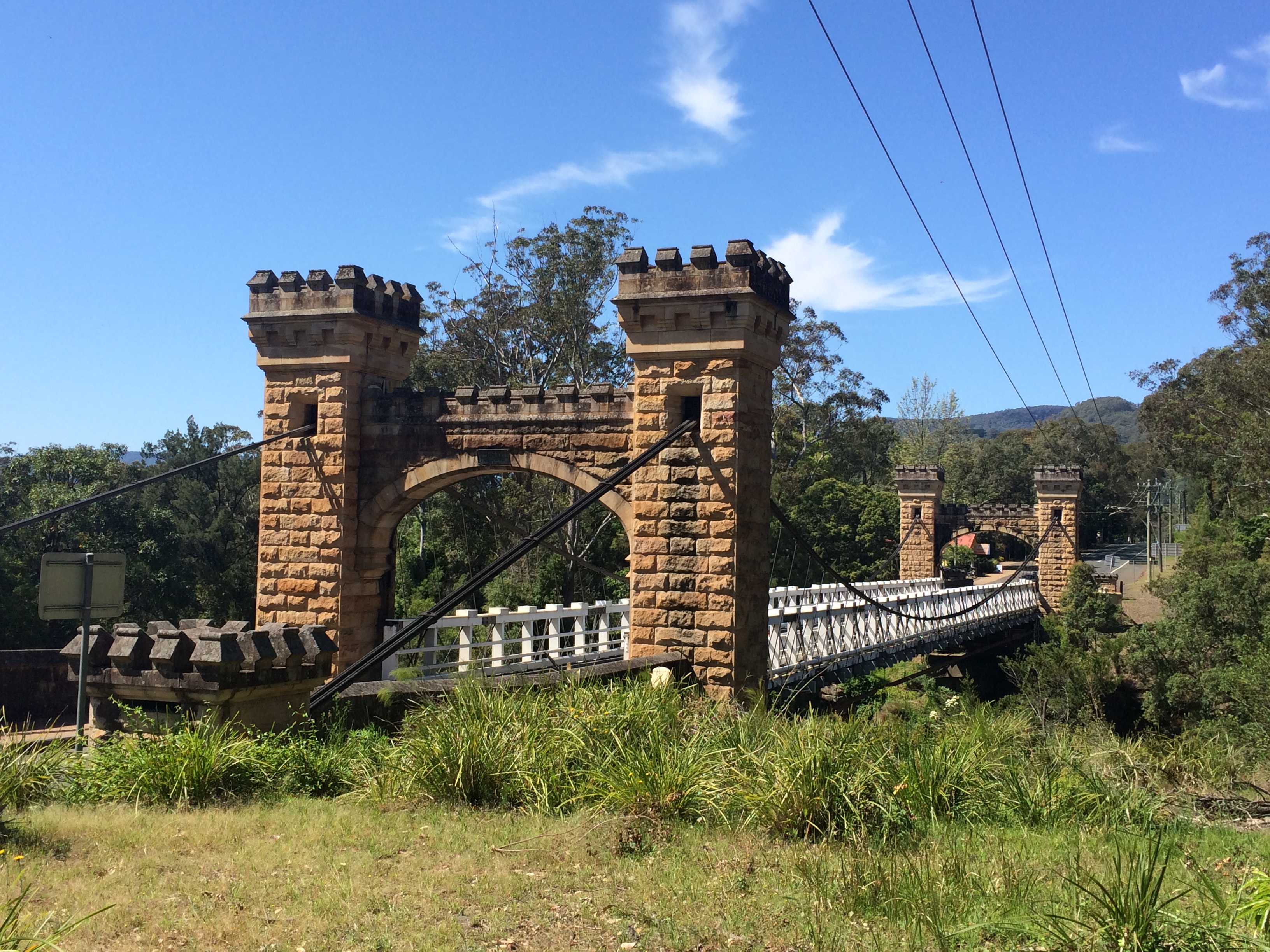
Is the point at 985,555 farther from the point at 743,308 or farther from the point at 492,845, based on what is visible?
the point at 492,845

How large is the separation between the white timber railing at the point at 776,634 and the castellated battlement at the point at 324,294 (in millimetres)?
4344

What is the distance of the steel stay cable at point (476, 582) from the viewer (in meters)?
8.53

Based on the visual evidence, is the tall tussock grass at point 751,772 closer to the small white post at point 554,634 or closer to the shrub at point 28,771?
the shrub at point 28,771

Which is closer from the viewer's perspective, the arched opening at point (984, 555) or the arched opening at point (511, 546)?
the arched opening at point (511, 546)

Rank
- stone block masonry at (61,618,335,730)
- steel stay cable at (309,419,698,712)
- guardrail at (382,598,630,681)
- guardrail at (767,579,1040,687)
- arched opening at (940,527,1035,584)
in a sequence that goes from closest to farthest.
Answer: stone block masonry at (61,618,335,730)
steel stay cable at (309,419,698,712)
guardrail at (382,598,630,681)
guardrail at (767,579,1040,687)
arched opening at (940,527,1035,584)

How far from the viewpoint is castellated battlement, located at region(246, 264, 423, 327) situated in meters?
13.9

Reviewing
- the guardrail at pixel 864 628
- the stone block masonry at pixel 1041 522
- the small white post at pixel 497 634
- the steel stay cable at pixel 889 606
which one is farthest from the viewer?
the stone block masonry at pixel 1041 522

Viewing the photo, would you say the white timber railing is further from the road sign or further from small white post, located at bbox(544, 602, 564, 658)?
the road sign

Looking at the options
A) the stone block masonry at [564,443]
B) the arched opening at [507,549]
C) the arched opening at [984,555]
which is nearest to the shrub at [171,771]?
the stone block masonry at [564,443]

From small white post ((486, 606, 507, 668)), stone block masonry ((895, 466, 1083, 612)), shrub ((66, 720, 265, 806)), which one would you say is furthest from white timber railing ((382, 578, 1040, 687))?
stone block masonry ((895, 466, 1083, 612))

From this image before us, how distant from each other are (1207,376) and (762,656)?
3452cm

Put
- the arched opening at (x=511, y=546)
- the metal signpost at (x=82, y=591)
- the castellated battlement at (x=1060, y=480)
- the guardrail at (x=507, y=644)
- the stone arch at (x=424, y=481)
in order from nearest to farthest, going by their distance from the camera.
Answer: the metal signpost at (x=82, y=591) → the guardrail at (x=507, y=644) → the stone arch at (x=424, y=481) → the arched opening at (x=511, y=546) → the castellated battlement at (x=1060, y=480)

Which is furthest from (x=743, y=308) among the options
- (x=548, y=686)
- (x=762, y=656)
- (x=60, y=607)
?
(x=60, y=607)

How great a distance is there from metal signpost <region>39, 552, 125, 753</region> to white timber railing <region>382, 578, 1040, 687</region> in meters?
3.00
